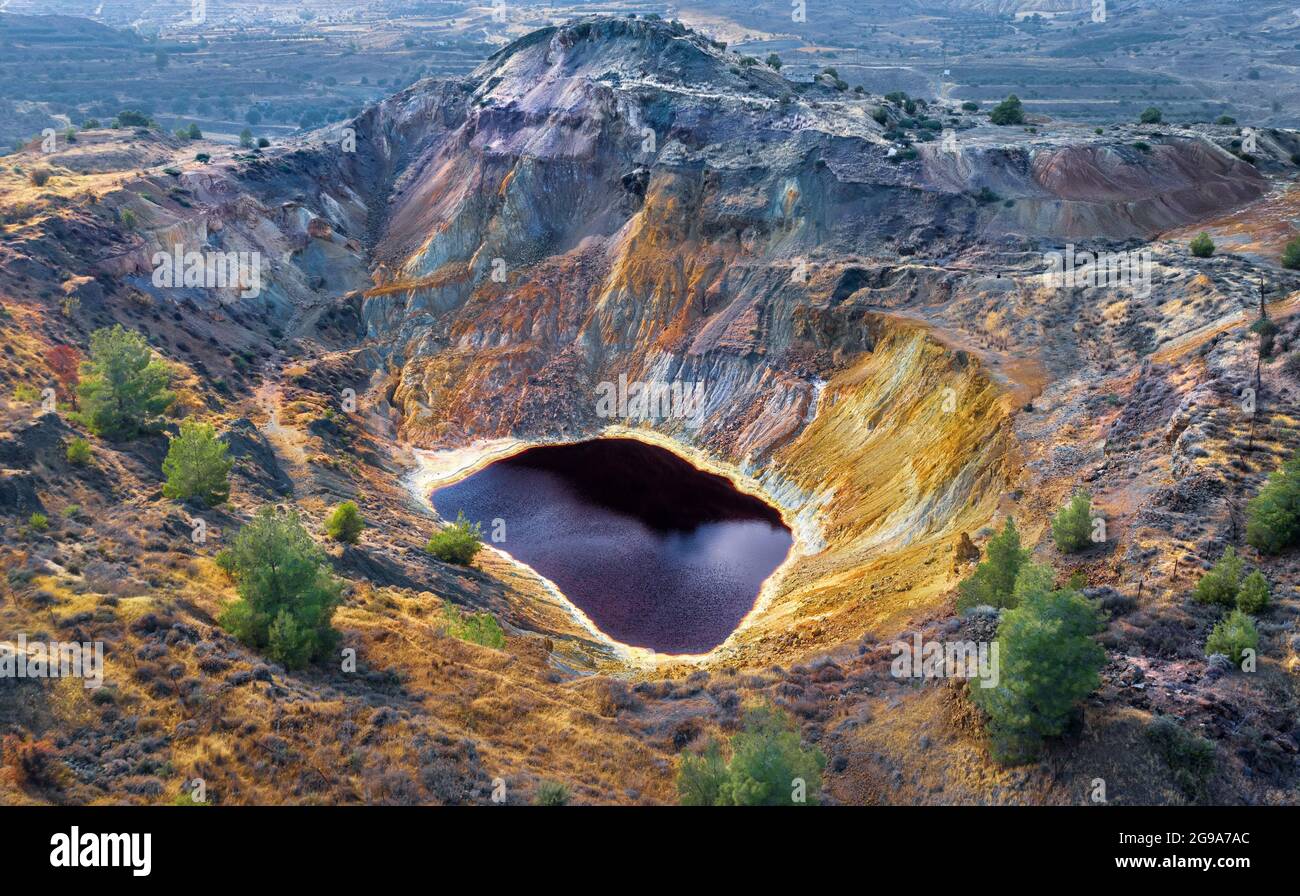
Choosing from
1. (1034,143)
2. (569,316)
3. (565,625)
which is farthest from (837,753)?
(1034,143)

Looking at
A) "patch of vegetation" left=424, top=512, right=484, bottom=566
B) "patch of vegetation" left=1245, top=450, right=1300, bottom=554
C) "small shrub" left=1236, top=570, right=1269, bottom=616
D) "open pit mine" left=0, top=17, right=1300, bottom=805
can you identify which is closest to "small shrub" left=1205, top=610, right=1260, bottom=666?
"open pit mine" left=0, top=17, right=1300, bottom=805

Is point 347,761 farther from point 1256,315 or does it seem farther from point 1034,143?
point 1034,143

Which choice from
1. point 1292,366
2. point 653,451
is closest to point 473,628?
point 653,451

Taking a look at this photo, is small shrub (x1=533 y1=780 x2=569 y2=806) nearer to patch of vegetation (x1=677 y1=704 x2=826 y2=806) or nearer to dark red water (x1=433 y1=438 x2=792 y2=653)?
patch of vegetation (x1=677 y1=704 x2=826 y2=806)

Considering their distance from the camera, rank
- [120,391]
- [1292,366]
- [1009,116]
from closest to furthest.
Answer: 1. [1292,366]
2. [120,391]
3. [1009,116]

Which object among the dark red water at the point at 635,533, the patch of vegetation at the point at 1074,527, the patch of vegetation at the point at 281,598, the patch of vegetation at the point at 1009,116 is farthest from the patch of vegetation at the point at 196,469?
the patch of vegetation at the point at 1009,116

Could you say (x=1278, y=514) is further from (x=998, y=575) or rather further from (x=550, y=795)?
(x=550, y=795)
